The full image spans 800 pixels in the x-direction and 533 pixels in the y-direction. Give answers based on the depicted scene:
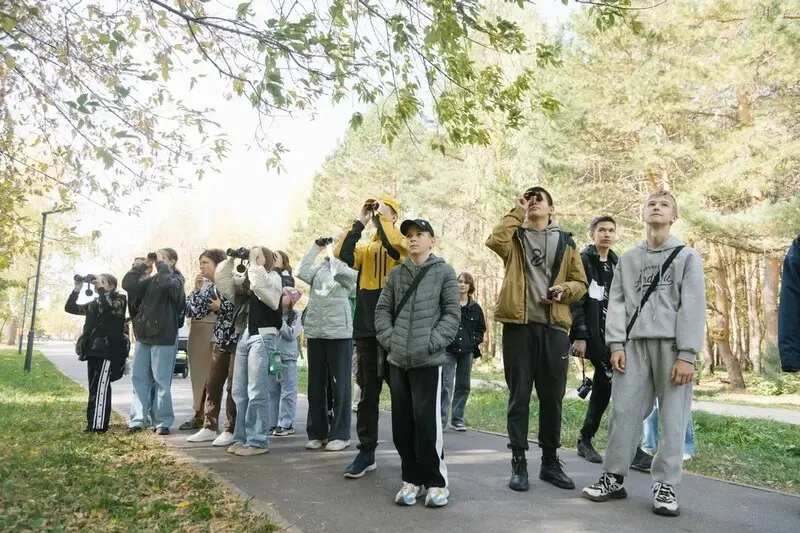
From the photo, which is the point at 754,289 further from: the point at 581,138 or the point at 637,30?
the point at 637,30

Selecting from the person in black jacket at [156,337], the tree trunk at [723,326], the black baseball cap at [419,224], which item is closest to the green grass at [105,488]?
the person in black jacket at [156,337]

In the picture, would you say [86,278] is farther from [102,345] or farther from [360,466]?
[360,466]

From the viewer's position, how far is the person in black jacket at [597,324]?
5.83 meters

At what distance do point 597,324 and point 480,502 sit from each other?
7.00ft

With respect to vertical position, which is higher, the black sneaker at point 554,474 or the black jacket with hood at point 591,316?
the black jacket with hood at point 591,316

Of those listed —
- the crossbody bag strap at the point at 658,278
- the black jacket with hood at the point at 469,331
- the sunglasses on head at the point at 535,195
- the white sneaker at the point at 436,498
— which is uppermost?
the sunglasses on head at the point at 535,195

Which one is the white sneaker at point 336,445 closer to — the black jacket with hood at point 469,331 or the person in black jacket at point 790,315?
the black jacket with hood at point 469,331

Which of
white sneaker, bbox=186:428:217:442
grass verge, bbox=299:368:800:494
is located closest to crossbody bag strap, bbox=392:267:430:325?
grass verge, bbox=299:368:800:494

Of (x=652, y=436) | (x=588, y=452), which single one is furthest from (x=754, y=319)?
(x=588, y=452)

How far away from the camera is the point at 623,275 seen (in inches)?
192

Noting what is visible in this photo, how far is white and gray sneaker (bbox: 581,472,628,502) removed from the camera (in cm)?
465

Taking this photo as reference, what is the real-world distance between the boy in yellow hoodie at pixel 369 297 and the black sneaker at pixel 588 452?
83.6 inches

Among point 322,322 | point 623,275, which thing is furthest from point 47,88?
point 623,275

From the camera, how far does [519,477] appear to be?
16.5 feet
